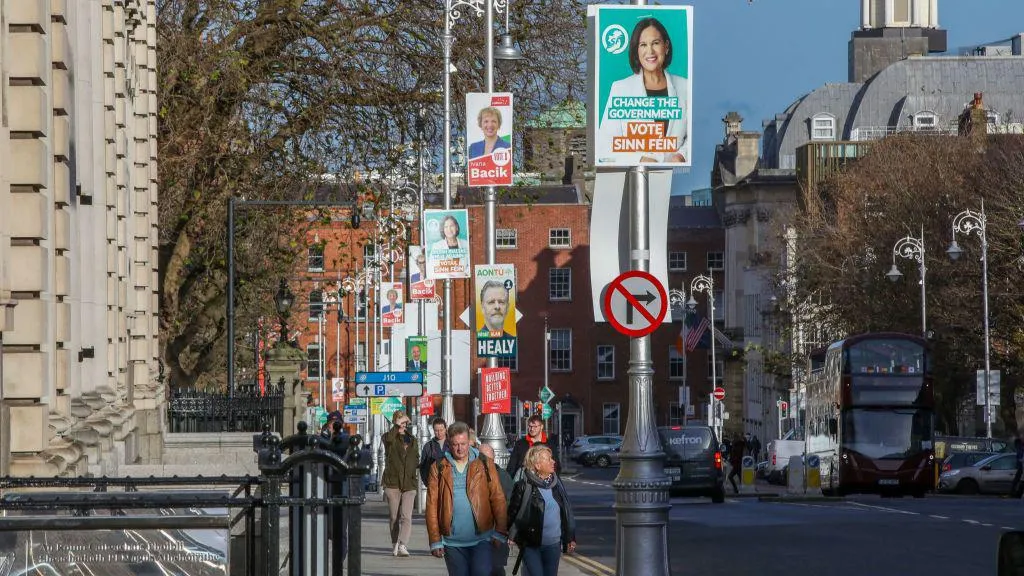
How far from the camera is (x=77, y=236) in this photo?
1923 centimetres

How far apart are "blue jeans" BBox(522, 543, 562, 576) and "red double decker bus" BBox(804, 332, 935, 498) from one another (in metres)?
29.0

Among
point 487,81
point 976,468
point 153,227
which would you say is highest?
point 487,81

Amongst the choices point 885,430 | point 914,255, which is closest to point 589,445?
point 914,255

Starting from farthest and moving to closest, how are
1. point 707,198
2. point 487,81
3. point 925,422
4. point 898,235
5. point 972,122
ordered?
point 707,198 → point 972,122 → point 898,235 → point 925,422 → point 487,81

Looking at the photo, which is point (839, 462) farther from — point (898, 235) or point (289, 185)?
point (898, 235)

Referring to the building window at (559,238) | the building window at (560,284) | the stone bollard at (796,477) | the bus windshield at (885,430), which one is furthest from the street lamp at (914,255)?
the building window at (559,238)

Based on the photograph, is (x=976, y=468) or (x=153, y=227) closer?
(x=153, y=227)

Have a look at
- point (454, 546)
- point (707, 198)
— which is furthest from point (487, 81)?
point (707, 198)

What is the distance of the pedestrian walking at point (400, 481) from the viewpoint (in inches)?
925

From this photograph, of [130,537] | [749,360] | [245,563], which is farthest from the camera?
[749,360]

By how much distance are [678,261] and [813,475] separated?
68670 millimetres

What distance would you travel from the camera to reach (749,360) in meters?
112

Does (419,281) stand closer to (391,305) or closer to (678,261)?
(391,305)

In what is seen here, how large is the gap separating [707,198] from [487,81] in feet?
430
